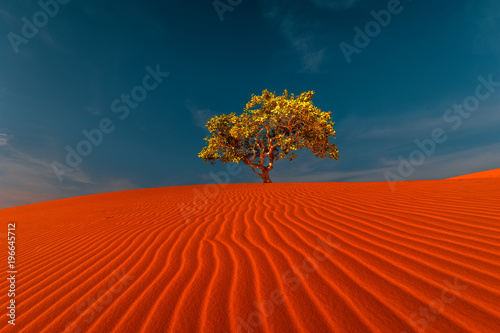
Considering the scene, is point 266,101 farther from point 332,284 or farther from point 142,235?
point 332,284

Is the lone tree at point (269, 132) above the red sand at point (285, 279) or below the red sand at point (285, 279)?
above

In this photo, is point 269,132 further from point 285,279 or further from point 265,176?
point 285,279

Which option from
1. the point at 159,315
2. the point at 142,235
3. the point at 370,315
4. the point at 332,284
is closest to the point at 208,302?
the point at 159,315

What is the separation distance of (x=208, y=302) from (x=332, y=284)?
0.98 meters

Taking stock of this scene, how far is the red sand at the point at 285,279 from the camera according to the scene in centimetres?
148

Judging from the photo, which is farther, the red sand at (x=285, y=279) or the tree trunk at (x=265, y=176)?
the tree trunk at (x=265, y=176)

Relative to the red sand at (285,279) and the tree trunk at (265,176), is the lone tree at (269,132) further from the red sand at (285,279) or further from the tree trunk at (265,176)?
the red sand at (285,279)

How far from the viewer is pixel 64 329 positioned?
1.69 meters

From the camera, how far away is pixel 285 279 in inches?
78.5

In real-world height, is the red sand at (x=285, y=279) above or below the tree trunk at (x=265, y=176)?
below

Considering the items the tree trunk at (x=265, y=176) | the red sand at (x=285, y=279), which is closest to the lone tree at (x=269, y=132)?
the tree trunk at (x=265, y=176)

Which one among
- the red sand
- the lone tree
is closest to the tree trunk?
the lone tree

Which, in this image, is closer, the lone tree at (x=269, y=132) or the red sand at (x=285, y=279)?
the red sand at (x=285, y=279)

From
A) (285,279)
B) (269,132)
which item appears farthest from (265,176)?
(285,279)
